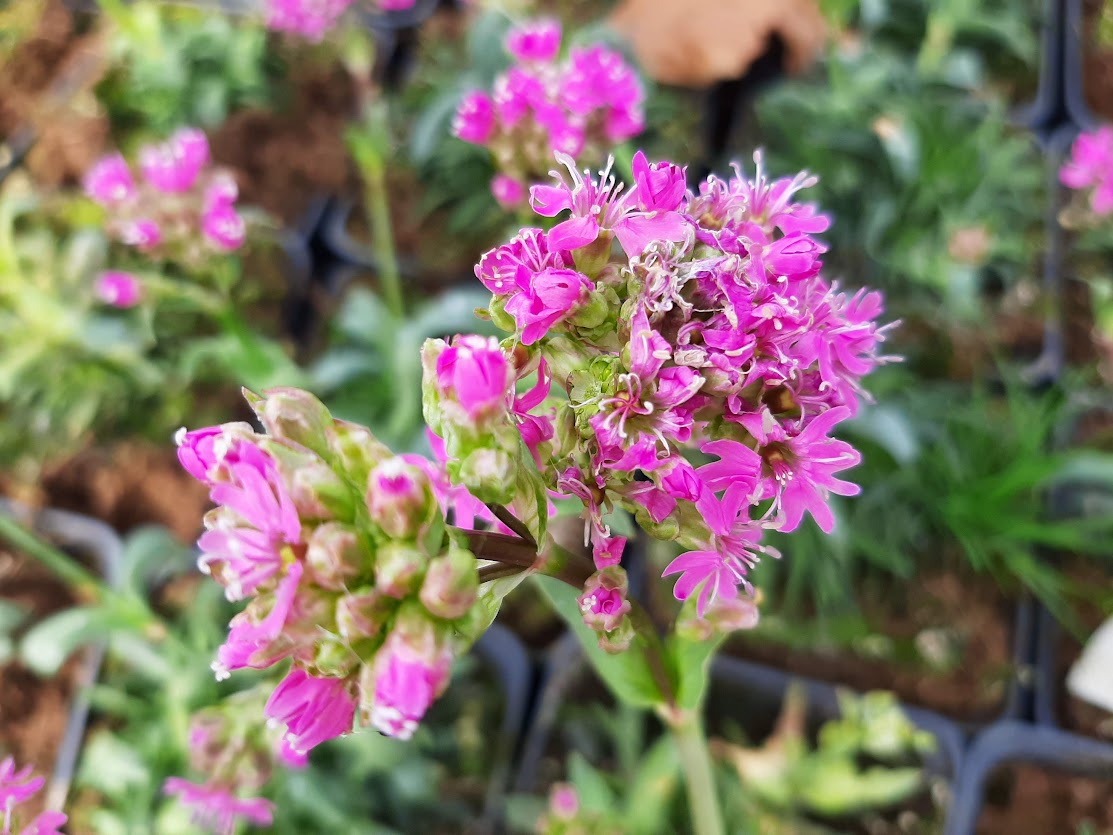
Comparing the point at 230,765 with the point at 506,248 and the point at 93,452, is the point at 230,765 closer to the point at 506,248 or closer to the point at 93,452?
the point at 506,248

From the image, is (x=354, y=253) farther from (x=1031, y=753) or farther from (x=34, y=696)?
(x=1031, y=753)

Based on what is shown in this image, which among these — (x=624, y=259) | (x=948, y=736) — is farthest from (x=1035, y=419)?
(x=624, y=259)

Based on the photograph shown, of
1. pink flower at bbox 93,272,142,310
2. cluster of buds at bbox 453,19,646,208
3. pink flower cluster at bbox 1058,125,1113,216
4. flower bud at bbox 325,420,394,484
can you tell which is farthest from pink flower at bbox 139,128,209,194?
pink flower cluster at bbox 1058,125,1113,216

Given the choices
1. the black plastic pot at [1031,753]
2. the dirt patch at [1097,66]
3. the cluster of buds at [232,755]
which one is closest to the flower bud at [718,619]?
the cluster of buds at [232,755]

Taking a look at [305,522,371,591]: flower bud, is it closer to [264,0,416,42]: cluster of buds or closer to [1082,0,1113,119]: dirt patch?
[264,0,416,42]: cluster of buds

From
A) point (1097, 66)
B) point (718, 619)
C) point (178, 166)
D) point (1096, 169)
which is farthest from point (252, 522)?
point (1097, 66)
